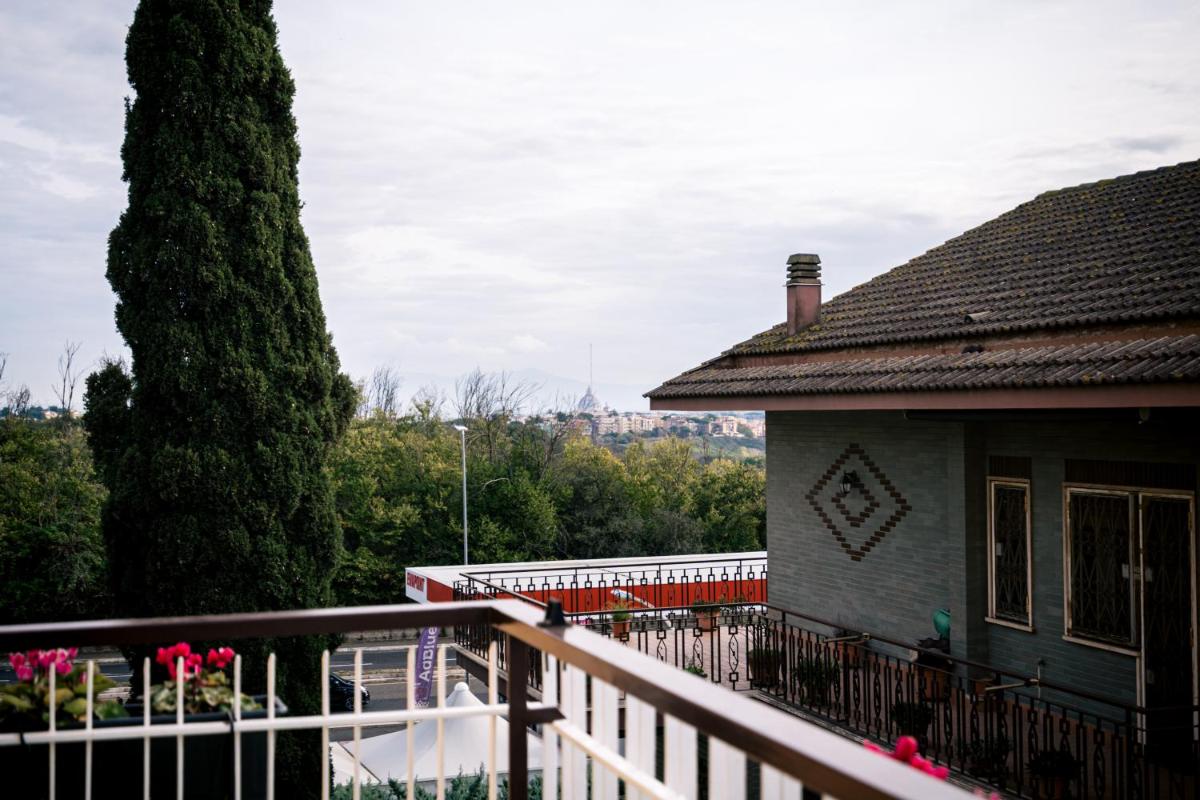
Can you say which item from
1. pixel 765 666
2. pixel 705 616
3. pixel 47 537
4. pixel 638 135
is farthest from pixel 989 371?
pixel 47 537

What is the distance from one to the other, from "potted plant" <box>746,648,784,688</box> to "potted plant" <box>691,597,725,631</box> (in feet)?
2.97

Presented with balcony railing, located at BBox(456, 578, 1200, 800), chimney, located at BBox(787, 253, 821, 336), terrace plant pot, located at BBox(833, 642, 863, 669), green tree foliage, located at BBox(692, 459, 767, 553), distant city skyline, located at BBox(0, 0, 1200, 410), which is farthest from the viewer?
green tree foliage, located at BBox(692, 459, 767, 553)

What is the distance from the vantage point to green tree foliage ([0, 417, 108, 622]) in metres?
32.4

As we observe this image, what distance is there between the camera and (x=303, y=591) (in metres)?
13.1

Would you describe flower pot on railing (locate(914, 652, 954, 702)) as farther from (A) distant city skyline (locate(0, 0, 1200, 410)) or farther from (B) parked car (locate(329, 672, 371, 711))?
(B) parked car (locate(329, 672, 371, 711))

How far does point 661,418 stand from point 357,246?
1734 inches

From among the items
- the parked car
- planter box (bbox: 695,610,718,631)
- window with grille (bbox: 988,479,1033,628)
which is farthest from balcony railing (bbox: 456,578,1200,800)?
the parked car

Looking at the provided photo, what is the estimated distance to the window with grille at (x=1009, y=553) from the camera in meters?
9.71

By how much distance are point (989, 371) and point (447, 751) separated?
646 centimetres

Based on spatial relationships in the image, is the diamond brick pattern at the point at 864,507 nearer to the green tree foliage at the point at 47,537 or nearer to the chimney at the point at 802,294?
the chimney at the point at 802,294

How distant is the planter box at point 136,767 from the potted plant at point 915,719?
7.20 meters

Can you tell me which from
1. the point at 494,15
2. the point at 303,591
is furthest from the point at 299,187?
the point at 494,15

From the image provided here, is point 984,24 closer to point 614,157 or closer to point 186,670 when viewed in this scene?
point 186,670

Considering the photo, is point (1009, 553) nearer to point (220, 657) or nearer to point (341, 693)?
point (220, 657)
